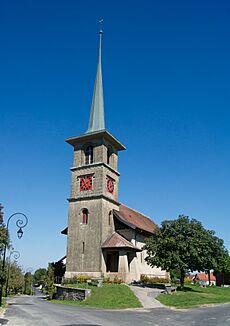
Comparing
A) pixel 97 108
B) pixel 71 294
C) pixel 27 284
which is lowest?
pixel 27 284

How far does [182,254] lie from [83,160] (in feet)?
51.7

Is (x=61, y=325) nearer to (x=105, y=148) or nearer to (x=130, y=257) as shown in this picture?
(x=130, y=257)

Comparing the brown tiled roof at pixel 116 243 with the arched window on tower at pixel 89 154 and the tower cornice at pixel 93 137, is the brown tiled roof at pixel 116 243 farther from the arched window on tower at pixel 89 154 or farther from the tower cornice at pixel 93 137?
the tower cornice at pixel 93 137

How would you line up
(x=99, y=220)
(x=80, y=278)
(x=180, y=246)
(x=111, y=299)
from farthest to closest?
(x=99, y=220) < (x=80, y=278) < (x=180, y=246) < (x=111, y=299)

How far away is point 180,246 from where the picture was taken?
30.2 m

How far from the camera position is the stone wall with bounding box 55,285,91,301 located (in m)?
25.9

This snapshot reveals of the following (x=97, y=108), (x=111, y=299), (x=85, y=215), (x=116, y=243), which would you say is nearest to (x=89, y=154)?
(x=97, y=108)

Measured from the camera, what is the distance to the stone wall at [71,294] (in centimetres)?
2593

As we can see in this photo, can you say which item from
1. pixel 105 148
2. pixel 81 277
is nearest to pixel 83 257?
pixel 81 277

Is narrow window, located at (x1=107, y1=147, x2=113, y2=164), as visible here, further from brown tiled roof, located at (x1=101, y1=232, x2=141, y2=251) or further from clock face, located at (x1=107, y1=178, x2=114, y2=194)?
brown tiled roof, located at (x1=101, y1=232, x2=141, y2=251)

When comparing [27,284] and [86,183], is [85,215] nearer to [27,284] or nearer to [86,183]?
[86,183]

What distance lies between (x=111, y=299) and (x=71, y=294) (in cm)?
478

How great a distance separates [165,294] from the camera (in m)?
27.4

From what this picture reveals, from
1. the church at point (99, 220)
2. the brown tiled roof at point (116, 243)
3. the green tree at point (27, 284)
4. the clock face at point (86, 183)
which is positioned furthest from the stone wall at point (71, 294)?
the green tree at point (27, 284)
